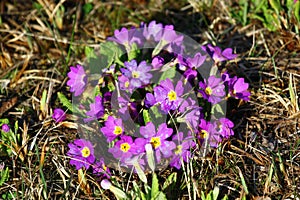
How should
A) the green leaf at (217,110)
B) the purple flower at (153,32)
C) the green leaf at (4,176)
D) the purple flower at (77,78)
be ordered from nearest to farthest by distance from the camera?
the green leaf at (4,176), the green leaf at (217,110), the purple flower at (77,78), the purple flower at (153,32)

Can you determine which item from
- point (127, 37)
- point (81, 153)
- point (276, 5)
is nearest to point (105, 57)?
point (127, 37)

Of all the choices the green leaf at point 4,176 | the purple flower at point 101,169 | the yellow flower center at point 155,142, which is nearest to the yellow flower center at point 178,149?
the yellow flower center at point 155,142

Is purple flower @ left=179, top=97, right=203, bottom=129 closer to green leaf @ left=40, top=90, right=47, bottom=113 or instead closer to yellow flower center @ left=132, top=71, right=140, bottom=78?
yellow flower center @ left=132, top=71, right=140, bottom=78

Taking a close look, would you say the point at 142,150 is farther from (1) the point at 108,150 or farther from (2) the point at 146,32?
(2) the point at 146,32

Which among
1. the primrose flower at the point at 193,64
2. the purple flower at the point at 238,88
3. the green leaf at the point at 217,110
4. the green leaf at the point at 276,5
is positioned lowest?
the green leaf at the point at 217,110

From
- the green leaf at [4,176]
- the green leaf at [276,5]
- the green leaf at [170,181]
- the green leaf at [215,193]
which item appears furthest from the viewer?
the green leaf at [276,5]

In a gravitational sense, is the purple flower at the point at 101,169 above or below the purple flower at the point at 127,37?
below

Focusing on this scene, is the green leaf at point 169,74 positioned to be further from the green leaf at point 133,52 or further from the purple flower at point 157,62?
the green leaf at point 133,52

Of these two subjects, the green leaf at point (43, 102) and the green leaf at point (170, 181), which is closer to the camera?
the green leaf at point (170, 181)
